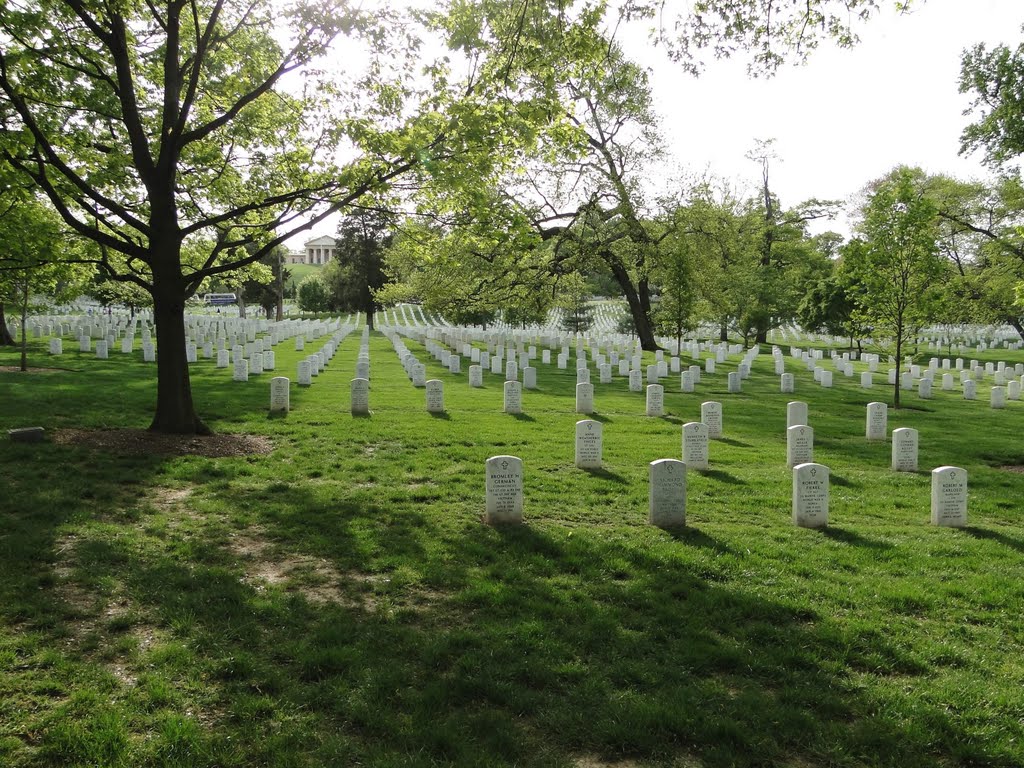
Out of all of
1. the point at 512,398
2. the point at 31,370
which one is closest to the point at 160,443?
the point at 512,398

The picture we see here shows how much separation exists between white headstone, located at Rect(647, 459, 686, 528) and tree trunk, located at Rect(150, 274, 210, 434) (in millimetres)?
7759

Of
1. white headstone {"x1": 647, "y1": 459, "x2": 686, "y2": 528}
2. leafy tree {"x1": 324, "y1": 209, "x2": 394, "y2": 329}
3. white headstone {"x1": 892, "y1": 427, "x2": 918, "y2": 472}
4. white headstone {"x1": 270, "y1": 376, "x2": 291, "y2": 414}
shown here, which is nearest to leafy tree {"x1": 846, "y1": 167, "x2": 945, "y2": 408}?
white headstone {"x1": 892, "y1": 427, "x2": 918, "y2": 472}

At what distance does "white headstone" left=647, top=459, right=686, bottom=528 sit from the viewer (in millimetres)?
7801

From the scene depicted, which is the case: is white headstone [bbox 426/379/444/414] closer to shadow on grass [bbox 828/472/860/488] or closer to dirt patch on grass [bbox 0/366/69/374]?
shadow on grass [bbox 828/472/860/488]

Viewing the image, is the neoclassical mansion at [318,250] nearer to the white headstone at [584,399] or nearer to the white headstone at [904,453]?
the white headstone at [584,399]

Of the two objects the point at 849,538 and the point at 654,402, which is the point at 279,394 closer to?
the point at 654,402

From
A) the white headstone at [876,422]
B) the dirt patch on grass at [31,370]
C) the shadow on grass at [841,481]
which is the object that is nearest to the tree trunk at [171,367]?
the dirt patch on grass at [31,370]

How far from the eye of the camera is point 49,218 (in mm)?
13258

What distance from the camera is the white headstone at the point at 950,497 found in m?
8.36

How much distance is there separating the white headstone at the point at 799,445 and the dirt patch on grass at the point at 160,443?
8582mm

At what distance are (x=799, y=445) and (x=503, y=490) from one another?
5942 millimetres

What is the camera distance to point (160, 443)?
10562mm

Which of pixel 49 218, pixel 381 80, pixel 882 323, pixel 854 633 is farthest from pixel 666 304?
pixel 854 633

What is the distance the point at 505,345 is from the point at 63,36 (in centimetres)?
2456
